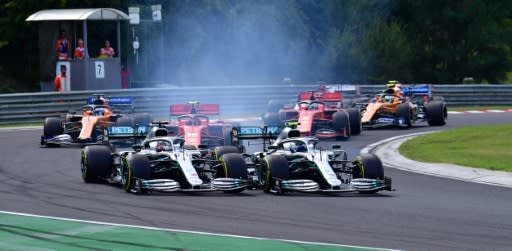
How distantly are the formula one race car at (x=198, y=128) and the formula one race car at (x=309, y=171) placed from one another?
139 inches

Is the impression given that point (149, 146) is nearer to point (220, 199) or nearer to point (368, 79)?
point (220, 199)

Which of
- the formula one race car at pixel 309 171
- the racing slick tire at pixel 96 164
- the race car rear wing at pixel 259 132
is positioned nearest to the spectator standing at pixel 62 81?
the race car rear wing at pixel 259 132

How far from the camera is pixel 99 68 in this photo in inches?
1674

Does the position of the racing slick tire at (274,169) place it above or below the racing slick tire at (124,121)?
below

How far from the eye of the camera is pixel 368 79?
53.8 metres

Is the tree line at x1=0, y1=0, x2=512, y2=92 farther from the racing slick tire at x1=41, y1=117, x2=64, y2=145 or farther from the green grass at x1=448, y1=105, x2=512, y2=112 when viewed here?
the racing slick tire at x1=41, y1=117, x2=64, y2=145

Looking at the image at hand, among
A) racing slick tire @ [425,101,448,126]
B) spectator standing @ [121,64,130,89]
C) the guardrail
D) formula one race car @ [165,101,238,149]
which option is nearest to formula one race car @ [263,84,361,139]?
racing slick tire @ [425,101,448,126]

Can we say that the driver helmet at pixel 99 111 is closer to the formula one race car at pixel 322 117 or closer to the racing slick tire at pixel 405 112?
the formula one race car at pixel 322 117

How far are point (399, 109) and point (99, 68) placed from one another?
1338cm

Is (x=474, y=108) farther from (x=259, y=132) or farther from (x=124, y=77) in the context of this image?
(x=259, y=132)

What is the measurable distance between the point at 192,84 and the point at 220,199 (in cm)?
3304

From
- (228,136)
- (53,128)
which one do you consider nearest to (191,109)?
(228,136)

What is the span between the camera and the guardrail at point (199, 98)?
121 ft

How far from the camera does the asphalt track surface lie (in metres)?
13.9
